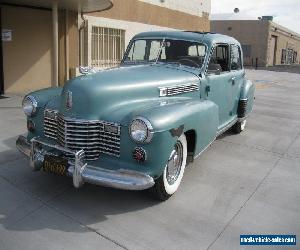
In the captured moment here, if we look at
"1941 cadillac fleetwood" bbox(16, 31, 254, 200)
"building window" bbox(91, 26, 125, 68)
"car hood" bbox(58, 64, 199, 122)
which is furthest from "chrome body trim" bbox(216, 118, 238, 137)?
"building window" bbox(91, 26, 125, 68)

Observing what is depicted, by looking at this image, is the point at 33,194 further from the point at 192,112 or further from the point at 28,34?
the point at 28,34

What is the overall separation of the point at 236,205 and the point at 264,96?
33.6ft

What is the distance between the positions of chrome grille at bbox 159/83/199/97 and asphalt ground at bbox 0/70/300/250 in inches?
43.6

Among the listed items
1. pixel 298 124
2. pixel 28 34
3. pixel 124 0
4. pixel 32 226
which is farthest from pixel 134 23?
pixel 32 226

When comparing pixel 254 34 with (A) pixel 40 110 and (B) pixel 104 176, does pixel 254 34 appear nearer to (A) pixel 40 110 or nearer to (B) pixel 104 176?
(A) pixel 40 110

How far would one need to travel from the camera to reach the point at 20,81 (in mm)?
11102

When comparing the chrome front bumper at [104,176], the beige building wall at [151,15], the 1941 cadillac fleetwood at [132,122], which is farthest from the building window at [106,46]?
the chrome front bumper at [104,176]

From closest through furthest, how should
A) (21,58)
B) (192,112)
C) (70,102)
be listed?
1. (70,102)
2. (192,112)
3. (21,58)

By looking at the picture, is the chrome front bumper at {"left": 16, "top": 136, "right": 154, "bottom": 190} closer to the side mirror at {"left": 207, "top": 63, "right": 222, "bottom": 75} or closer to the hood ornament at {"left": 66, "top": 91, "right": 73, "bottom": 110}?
the hood ornament at {"left": 66, "top": 91, "right": 73, "bottom": 110}

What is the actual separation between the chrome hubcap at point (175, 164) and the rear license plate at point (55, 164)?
1.13 meters

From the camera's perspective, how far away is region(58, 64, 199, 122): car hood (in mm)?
3715

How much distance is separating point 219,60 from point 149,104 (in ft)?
7.31

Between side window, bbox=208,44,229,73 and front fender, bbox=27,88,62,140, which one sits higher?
side window, bbox=208,44,229,73

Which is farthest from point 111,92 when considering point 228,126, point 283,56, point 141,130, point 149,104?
point 283,56
